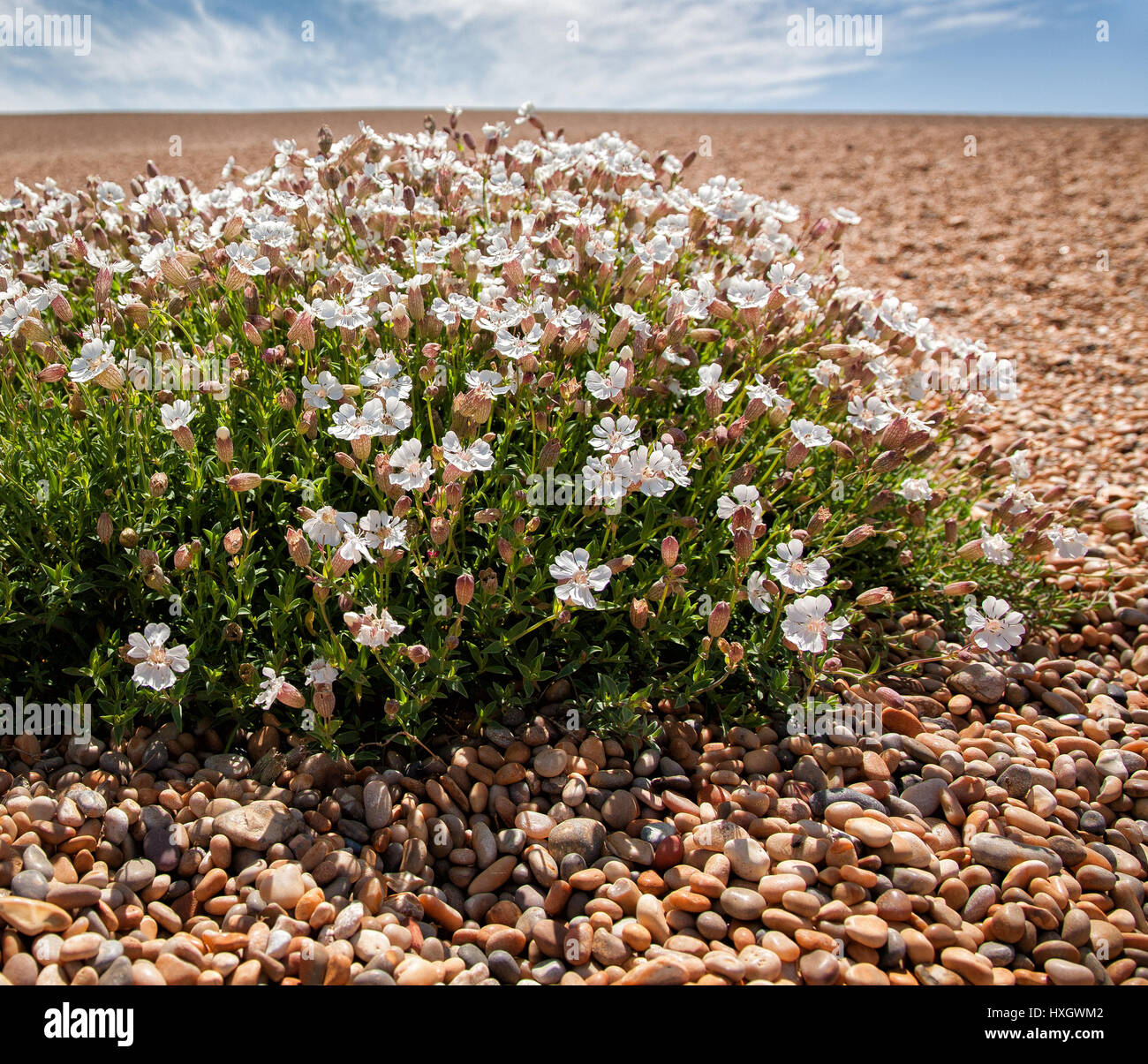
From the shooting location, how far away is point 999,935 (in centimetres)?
215

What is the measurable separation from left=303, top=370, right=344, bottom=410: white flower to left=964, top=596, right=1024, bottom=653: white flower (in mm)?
2202

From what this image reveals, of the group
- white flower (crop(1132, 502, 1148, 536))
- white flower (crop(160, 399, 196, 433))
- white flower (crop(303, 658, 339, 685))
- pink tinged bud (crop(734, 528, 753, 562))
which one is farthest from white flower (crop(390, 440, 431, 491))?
white flower (crop(1132, 502, 1148, 536))

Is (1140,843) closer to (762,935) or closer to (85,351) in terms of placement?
(762,935)

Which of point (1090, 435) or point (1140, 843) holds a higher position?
point (1090, 435)

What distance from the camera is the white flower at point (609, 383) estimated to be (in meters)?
2.64

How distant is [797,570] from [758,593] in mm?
146

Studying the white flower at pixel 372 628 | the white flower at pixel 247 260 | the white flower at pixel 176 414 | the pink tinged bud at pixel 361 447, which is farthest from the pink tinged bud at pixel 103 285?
the white flower at pixel 372 628

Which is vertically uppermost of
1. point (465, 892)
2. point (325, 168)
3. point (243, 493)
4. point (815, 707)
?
point (325, 168)

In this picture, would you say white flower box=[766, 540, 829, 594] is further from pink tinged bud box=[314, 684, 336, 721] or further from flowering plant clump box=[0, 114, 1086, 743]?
pink tinged bud box=[314, 684, 336, 721]

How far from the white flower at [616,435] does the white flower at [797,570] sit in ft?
1.81

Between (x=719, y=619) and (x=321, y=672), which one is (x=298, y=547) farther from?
(x=719, y=619)

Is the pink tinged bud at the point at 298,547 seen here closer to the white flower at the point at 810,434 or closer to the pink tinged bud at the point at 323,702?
the pink tinged bud at the point at 323,702
